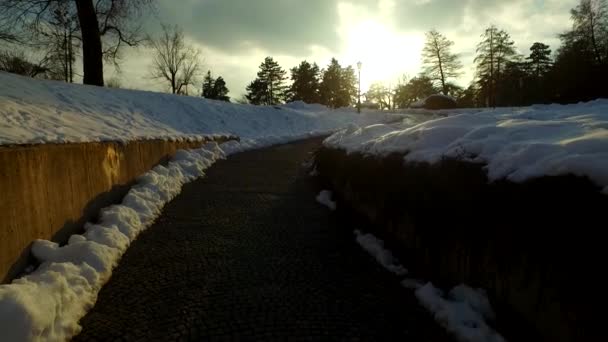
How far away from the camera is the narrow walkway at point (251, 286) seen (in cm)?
284

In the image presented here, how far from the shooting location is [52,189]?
12.7ft

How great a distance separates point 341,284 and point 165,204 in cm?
357

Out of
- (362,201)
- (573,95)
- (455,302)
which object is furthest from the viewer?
(573,95)

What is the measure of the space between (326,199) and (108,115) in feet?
20.9

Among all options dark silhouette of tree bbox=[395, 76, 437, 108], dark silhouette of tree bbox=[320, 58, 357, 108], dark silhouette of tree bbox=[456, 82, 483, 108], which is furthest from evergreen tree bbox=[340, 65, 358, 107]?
dark silhouette of tree bbox=[456, 82, 483, 108]

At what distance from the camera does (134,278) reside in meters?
3.64

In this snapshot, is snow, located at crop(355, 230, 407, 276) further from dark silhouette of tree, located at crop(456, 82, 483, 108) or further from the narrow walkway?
dark silhouette of tree, located at crop(456, 82, 483, 108)

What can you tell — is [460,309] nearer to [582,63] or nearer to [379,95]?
[582,63]

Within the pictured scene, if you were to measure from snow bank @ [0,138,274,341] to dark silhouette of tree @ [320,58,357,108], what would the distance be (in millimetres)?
60440

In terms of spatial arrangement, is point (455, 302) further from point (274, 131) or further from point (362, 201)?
point (274, 131)

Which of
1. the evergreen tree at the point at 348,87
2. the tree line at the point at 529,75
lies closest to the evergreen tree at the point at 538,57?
the tree line at the point at 529,75

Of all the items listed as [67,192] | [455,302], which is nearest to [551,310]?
[455,302]

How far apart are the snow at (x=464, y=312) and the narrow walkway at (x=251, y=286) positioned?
96 mm

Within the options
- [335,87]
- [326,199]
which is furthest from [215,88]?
[326,199]
